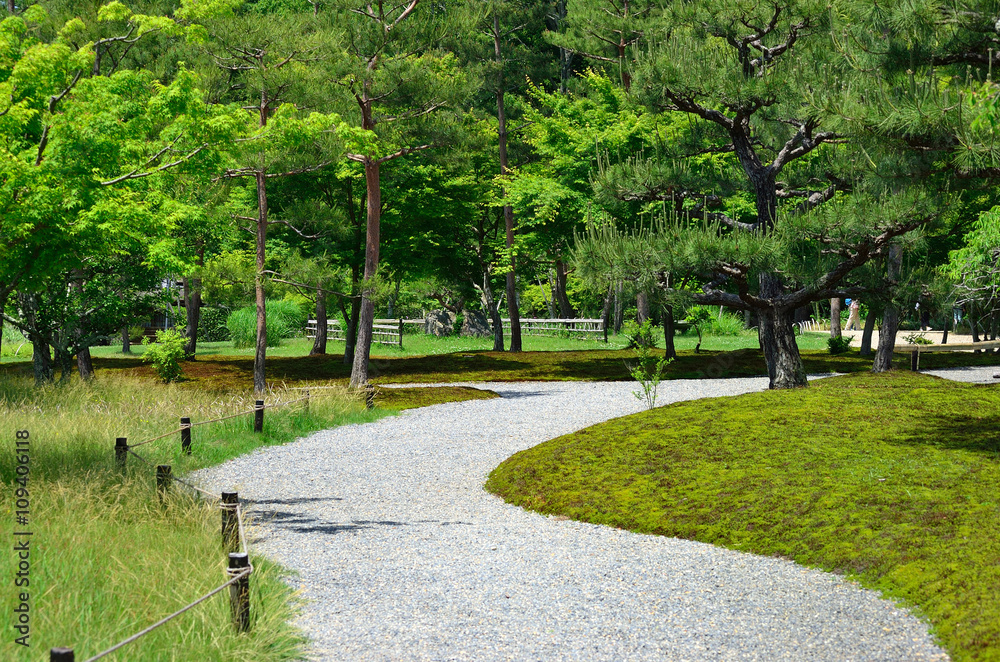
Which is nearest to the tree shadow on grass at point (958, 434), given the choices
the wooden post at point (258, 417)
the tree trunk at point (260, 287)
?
the wooden post at point (258, 417)

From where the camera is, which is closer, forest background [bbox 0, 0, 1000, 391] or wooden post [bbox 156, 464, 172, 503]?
wooden post [bbox 156, 464, 172, 503]

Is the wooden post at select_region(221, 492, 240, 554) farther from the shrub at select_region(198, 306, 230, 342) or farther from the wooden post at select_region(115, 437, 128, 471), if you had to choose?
the shrub at select_region(198, 306, 230, 342)

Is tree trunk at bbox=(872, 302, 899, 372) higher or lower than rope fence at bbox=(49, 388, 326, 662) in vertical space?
higher

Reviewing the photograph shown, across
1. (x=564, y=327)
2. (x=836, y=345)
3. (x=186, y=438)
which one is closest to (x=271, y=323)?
(x=564, y=327)

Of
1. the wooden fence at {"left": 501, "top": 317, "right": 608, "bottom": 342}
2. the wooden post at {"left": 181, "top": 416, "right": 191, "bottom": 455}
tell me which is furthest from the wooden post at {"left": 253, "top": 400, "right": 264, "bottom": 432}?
the wooden fence at {"left": 501, "top": 317, "right": 608, "bottom": 342}

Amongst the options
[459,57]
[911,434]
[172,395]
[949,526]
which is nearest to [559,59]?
[459,57]

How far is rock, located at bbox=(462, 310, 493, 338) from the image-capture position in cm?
4100

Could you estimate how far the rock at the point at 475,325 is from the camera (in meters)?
41.0

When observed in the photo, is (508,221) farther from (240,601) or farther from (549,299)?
(240,601)

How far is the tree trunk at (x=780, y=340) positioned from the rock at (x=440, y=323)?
80.8 feet

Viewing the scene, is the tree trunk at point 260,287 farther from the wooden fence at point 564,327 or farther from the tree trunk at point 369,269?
the wooden fence at point 564,327

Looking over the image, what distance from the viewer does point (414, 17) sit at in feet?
63.1

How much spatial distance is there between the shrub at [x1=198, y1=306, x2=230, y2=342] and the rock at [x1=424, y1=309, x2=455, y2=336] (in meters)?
9.15

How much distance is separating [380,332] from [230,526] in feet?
103
